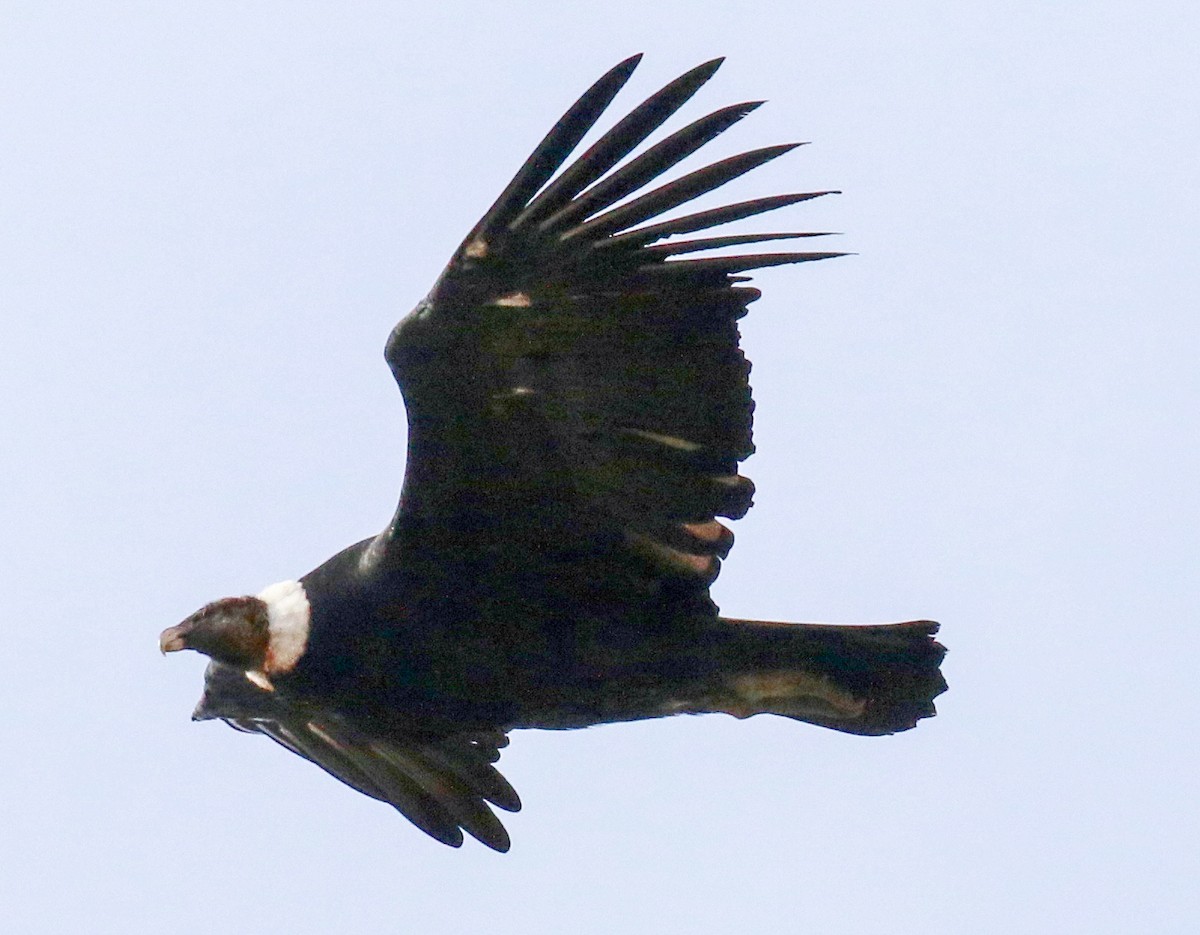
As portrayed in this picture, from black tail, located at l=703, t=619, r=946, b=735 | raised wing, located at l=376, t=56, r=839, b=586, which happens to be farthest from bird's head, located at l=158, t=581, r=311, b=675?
black tail, located at l=703, t=619, r=946, b=735

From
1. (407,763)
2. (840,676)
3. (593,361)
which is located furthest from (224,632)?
(840,676)

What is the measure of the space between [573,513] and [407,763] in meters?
1.76

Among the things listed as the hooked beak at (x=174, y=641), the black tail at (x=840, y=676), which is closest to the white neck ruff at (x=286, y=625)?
the hooked beak at (x=174, y=641)

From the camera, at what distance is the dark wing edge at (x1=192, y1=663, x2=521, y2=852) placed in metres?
9.86

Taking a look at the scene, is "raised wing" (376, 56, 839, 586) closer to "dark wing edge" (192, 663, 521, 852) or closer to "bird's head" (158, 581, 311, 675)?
"bird's head" (158, 581, 311, 675)

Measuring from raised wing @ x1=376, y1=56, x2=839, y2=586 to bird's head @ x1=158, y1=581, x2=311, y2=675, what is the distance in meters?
0.57

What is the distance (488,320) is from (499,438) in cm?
47

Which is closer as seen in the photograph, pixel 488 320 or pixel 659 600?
pixel 488 320

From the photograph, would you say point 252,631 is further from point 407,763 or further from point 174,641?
point 407,763

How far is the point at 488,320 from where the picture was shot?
823 centimetres

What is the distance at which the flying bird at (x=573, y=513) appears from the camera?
26.7ft

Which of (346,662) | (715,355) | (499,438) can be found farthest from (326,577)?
(715,355)

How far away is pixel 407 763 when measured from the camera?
9938mm

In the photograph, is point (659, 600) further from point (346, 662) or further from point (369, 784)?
point (369, 784)
